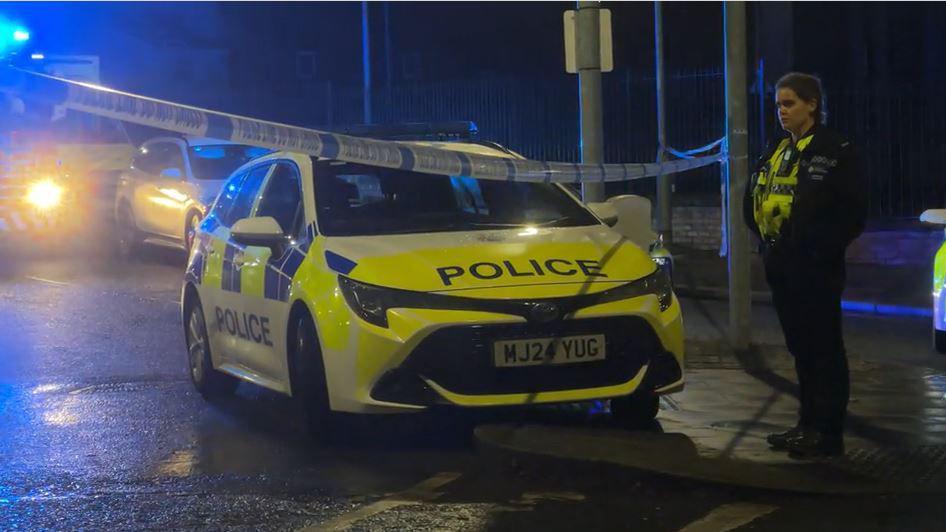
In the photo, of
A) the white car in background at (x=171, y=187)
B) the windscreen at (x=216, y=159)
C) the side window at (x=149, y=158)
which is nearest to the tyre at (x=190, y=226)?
the white car in background at (x=171, y=187)

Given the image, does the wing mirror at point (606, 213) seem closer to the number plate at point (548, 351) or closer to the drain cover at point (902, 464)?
the number plate at point (548, 351)

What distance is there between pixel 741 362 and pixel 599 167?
212cm

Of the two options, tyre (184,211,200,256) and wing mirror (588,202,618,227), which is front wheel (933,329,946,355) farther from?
tyre (184,211,200,256)

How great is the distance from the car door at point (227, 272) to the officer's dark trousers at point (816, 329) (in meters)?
3.00

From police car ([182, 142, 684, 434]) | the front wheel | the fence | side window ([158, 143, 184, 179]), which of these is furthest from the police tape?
side window ([158, 143, 184, 179])

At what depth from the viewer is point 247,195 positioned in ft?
27.0

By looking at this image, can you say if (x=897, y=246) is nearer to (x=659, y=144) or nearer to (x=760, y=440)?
(x=659, y=144)

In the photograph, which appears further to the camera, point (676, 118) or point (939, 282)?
point (676, 118)

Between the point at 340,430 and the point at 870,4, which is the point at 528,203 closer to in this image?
the point at 340,430

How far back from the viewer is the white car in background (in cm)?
1521

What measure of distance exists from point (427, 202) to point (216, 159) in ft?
29.2

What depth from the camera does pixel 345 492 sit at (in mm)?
5789

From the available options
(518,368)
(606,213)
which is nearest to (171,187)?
(606,213)

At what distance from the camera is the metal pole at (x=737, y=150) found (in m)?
9.31
